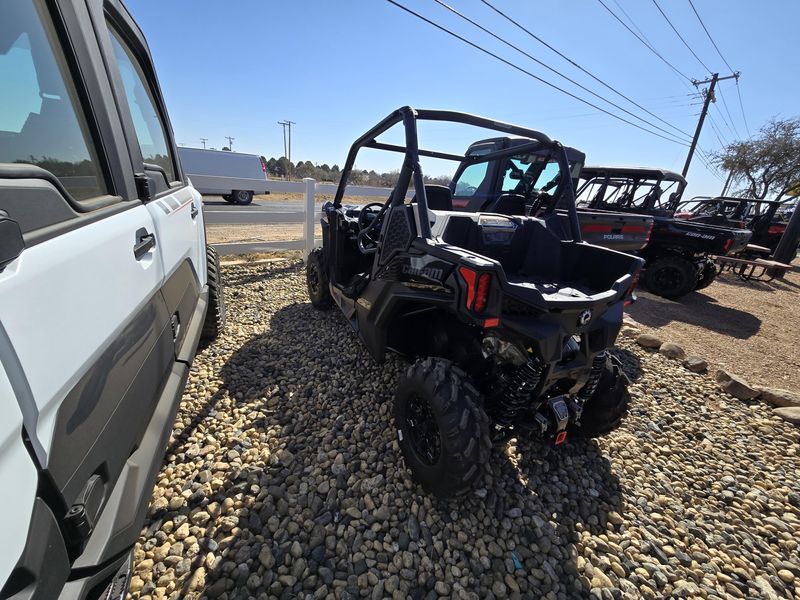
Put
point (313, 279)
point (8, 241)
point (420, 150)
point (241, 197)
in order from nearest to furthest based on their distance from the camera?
point (8, 241) < point (420, 150) < point (313, 279) < point (241, 197)

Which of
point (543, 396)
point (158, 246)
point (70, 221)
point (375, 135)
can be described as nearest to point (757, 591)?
point (543, 396)

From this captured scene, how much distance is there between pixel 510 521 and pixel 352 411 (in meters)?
1.25

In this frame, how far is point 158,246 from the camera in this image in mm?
1551

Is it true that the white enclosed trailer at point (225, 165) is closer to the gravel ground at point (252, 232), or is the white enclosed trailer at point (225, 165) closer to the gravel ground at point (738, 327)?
the gravel ground at point (252, 232)

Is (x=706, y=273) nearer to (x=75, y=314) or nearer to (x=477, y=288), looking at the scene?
(x=477, y=288)

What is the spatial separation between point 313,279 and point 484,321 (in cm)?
307

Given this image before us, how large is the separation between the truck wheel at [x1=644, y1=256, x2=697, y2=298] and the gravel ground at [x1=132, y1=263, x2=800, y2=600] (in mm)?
4258

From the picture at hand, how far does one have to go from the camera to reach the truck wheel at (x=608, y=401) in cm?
218

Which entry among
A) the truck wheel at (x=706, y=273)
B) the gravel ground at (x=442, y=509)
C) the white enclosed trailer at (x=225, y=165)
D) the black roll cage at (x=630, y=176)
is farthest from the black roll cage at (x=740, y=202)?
the white enclosed trailer at (x=225, y=165)

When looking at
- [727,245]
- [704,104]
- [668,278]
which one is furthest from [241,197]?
[704,104]

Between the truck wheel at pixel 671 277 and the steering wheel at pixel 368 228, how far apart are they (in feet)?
19.4

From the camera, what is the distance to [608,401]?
219cm

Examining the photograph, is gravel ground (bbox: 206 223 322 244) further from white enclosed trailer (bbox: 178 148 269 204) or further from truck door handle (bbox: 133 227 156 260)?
truck door handle (bbox: 133 227 156 260)

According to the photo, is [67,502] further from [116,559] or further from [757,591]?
[757,591]
